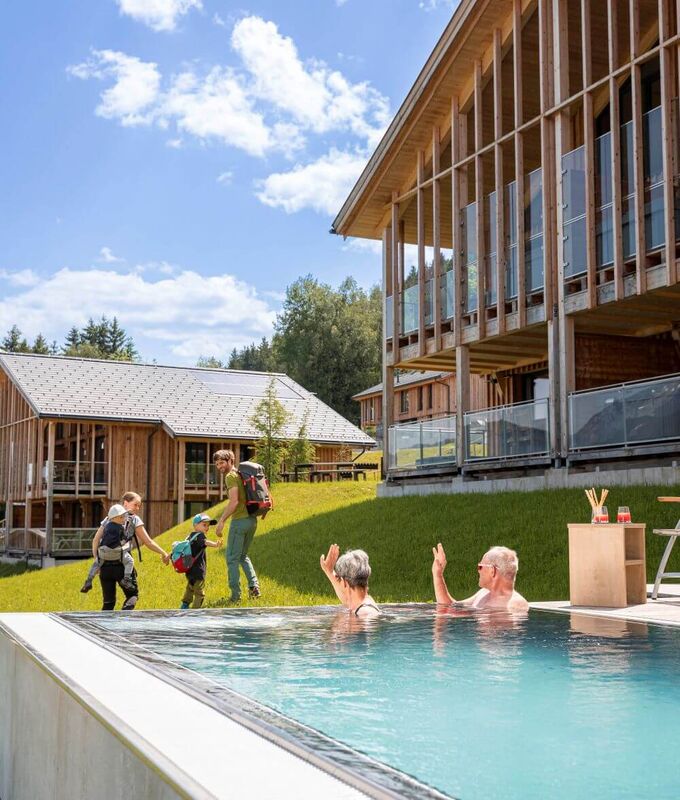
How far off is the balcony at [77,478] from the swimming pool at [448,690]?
98.7 ft

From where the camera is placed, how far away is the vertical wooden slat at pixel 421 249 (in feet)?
81.8

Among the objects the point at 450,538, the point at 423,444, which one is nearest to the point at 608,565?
the point at 450,538

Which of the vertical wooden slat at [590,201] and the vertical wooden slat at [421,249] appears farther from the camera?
the vertical wooden slat at [421,249]

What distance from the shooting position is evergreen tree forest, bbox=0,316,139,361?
312 ft

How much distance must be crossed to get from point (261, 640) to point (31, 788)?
7.25 ft

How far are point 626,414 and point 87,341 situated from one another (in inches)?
3499

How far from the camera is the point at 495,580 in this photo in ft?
27.1

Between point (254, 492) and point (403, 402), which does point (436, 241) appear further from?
point (403, 402)

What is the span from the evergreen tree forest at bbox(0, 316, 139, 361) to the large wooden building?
7191 cm

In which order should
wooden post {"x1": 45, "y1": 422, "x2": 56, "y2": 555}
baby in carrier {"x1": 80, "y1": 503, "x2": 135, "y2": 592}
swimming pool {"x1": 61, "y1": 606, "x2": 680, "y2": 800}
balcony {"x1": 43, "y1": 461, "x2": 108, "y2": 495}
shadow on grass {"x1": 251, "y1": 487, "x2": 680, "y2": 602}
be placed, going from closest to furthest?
swimming pool {"x1": 61, "y1": 606, "x2": 680, "y2": 800} < baby in carrier {"x1": 80, "y1": 503, "x2": 135, "y2": 592} < shadow on grass {"x1": 251, "y1": 487, "x2": 680, "y2": 602} < wooden post {"x1": 45, "y1": 422, "x2": 56, "y2": 555} < balcony {"x1": 43, "y1": 461, "x2": 108, "y2": 495}

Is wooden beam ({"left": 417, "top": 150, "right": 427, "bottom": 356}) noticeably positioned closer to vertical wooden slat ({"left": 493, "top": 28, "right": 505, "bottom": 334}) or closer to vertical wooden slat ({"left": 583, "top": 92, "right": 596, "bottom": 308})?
vertical wooden slat ({"left": 493, "top": 28, "right": 505, "bottom": 334})

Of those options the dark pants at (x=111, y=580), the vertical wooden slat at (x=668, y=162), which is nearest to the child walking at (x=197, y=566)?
the dark pants at (x=111, y=580)

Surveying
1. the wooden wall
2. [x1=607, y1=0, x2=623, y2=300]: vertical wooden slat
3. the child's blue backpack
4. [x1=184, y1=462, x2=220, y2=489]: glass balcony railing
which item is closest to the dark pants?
the child's blue backpack

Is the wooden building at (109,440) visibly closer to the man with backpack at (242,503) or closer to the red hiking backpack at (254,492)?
the man with backpack at (242,503)
